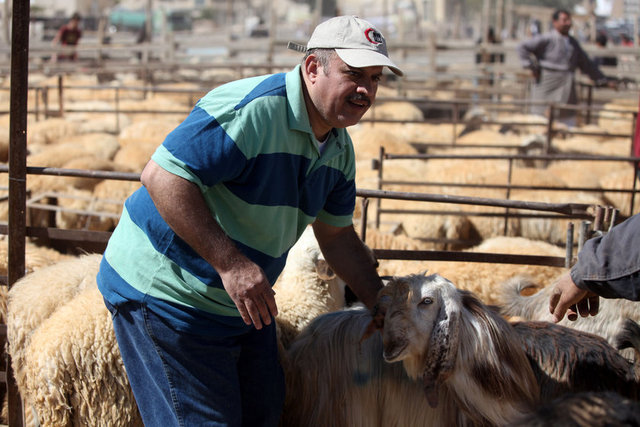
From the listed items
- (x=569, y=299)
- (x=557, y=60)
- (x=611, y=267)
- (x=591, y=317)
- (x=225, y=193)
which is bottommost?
(x=591, y=317)

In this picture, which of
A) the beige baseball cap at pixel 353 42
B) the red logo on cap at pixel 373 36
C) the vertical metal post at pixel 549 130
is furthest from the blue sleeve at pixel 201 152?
the vertical metal post at pixel 549 130

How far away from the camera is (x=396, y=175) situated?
7.79m

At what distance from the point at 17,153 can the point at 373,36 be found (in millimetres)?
1688

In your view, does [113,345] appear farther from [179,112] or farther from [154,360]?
[179,112]

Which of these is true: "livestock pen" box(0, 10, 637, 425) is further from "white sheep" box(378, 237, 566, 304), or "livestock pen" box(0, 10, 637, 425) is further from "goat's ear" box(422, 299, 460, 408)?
"goat's ear" box(422, 299, 460, 408)

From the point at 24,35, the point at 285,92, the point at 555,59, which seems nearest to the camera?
the point at 285,92

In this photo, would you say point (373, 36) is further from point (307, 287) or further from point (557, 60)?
point (557, 60)

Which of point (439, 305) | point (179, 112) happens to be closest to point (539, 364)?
point (439, 305)

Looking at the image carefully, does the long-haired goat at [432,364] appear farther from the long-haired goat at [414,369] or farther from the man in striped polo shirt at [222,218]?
the man in striped polo shirt at [222,218]

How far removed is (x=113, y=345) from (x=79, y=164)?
16.8 ft

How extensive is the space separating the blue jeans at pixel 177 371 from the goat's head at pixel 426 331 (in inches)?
21.0

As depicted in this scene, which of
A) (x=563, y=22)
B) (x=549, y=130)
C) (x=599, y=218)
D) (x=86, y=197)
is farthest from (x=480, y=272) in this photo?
(x=563, y=22)

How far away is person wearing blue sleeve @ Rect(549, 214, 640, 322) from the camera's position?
78.6 inches

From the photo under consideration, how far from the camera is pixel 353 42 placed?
6.92 ft
